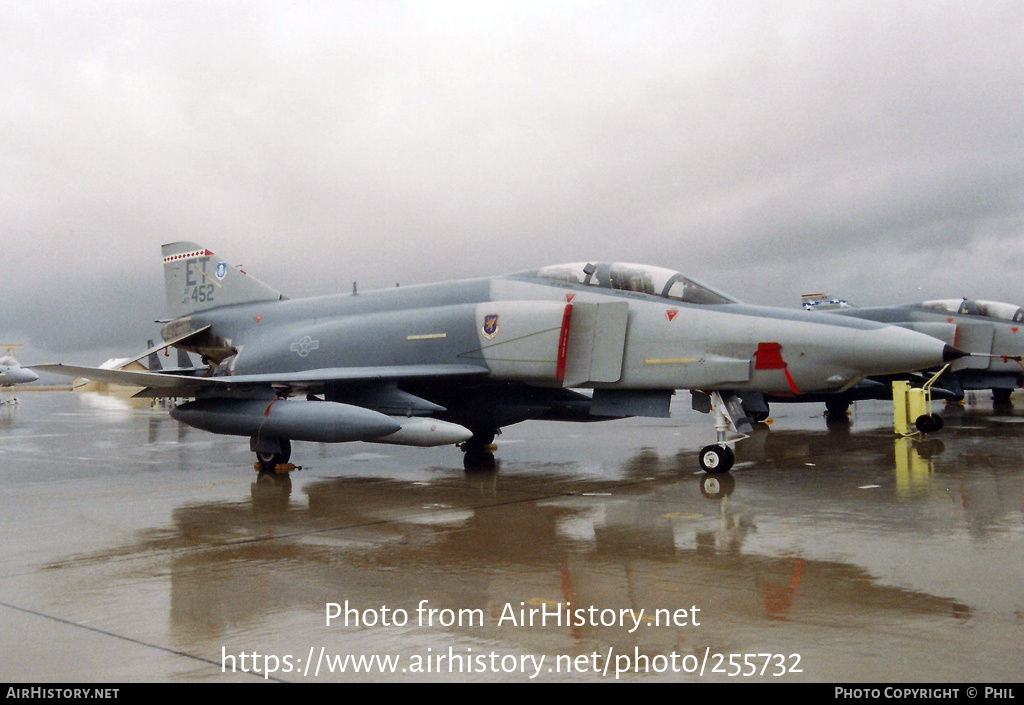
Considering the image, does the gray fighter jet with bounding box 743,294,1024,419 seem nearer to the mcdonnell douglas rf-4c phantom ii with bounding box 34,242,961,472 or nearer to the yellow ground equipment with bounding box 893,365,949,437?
the yellow ground equipment with bounding box 893,365,949,437

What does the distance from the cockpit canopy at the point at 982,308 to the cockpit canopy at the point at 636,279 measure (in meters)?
9.90

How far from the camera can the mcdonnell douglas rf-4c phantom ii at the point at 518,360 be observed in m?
9.08

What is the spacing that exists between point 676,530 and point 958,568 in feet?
6.60

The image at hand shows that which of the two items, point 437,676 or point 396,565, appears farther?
point 396,565

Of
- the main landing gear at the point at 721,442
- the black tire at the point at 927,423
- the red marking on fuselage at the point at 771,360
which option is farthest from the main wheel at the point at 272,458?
the black tire at the point at 927,423

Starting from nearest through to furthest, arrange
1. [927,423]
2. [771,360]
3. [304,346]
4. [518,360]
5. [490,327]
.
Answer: [771,360]
[518,360]
[490,327]
[304,346]
[927,423]

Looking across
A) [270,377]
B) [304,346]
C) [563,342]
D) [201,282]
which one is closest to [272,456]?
[270,377]

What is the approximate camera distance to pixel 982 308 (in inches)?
675

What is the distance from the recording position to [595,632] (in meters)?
3.87

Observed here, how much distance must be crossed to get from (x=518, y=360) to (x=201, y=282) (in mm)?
7203

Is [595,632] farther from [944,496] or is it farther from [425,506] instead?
[944,496]

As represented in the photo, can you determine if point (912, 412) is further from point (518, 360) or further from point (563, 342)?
point (518, 360)

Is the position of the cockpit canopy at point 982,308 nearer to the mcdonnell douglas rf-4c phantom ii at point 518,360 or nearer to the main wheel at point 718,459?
the mcdonnell douglas rf-4c phantom ii at point 518,360

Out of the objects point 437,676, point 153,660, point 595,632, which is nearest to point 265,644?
point 153,660
